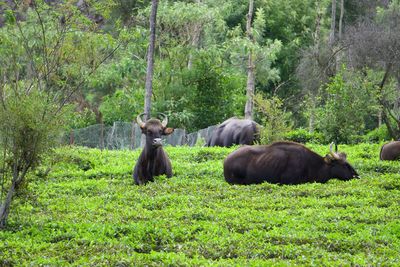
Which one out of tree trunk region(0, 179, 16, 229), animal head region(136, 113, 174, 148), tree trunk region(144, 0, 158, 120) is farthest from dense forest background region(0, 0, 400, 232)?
animal head region(136, 113, 174, 148)

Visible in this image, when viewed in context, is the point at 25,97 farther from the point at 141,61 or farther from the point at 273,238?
the point at 141,61

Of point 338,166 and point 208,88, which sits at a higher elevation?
point 208,88

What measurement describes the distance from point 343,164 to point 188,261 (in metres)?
8.56

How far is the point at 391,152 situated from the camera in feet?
69.6

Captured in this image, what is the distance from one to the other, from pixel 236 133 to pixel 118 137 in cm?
559

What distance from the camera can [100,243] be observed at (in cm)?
1148

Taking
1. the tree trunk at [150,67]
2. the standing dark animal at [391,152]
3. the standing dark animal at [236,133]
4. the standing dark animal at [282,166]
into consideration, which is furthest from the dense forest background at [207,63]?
the standing dark animal at [282,166]

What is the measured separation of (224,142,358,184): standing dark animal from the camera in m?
17.8

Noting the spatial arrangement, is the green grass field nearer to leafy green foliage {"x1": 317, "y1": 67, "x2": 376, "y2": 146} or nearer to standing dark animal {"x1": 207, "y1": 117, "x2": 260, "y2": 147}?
standing dark animal {"x1": 207, "y1": 117, "x2": 260, "y2": 147}

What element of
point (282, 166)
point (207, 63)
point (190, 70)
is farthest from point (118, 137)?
point (282, 166)

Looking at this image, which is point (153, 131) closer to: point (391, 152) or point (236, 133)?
point (391, 152)

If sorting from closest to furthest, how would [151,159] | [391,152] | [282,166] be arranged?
[282,166]
[151,159]
[391,152]

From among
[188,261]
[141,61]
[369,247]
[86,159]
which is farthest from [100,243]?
[141,61]

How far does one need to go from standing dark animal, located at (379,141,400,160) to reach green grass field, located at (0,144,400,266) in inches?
97.4
